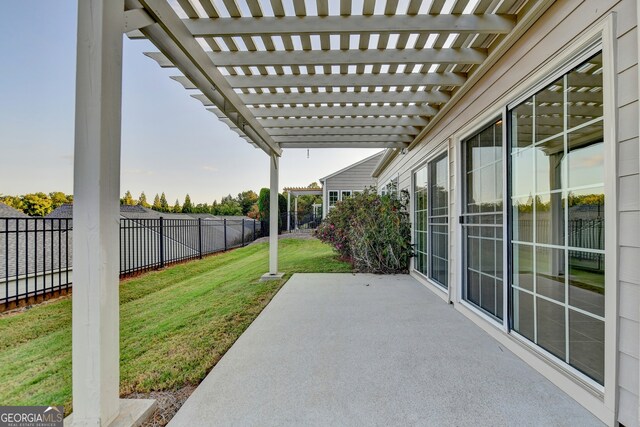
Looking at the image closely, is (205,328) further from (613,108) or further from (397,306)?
(613,108)

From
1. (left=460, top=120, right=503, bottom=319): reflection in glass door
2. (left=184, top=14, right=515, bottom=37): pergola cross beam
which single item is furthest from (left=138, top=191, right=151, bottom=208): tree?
(left=460, top=120, right=503, bottom=319): reflection in glass door

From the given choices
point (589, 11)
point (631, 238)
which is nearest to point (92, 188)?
point (631, 238)

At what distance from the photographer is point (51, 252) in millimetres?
4246

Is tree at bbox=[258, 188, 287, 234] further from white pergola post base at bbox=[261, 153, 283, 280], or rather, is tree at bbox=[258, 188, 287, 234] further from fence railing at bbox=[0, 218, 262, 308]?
white pergola post base at bbox=[261, 153, 283, 280]

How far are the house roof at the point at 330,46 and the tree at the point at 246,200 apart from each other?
22251mm

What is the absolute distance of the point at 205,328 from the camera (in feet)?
10.1

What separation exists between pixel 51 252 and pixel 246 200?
2287 cm

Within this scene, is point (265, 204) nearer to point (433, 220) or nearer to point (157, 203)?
point (157, 203)

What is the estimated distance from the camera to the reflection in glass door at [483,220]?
281cm

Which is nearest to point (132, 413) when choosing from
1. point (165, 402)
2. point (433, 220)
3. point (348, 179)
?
point (165, 402)

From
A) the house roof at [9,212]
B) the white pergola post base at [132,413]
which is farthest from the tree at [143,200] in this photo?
the white pergola post base at [132,413]

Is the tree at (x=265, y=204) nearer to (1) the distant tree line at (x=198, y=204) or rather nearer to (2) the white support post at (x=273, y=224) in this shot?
(1) the distant tree line at (x=198, y=204)

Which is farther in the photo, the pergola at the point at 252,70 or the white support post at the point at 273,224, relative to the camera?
the white support post at the point at 273,224

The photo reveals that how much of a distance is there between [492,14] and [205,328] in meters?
3.91
